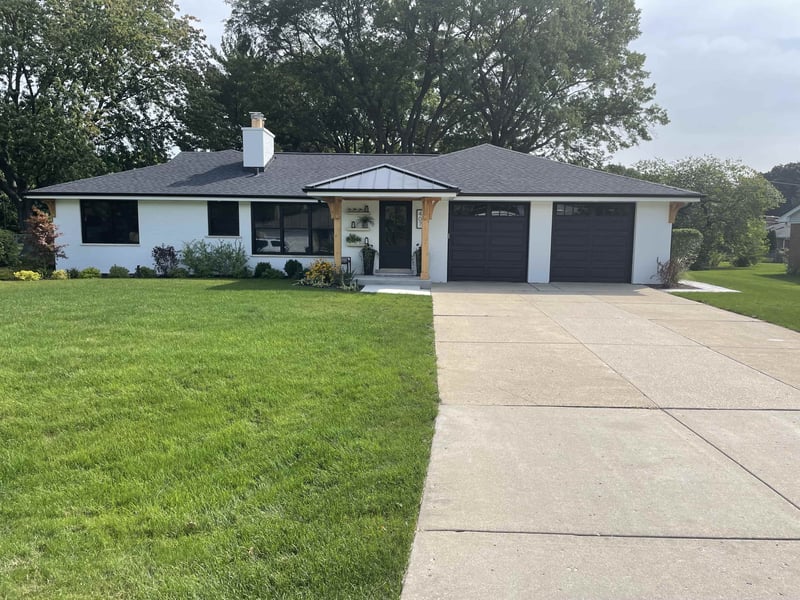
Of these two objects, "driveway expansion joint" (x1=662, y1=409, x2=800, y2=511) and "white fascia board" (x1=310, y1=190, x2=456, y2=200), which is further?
"white fascia board" (x1=310, y1=190, x2=456, y2=200)

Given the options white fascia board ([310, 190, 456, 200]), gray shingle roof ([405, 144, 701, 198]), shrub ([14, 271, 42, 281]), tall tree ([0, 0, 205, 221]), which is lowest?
shrub ([14, 271, 42, 281])

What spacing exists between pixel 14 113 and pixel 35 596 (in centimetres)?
2803

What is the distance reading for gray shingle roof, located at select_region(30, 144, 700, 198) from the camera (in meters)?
16.5

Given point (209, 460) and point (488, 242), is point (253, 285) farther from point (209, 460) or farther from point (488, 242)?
point (209, 460)

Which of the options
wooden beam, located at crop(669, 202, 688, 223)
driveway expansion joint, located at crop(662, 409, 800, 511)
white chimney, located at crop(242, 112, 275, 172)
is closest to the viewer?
driveway expansion joint, located at crop(662, 409, 800, 511)

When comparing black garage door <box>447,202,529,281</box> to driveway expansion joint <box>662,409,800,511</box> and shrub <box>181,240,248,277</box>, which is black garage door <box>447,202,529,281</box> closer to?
shrub <box>181,240,248,277</box>

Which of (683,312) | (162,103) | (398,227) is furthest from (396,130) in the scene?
(683,312)

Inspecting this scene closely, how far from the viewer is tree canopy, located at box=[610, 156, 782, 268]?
2714 centimetres

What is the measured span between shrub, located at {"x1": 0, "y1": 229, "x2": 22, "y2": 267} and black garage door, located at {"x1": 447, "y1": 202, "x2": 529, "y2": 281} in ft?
47.0

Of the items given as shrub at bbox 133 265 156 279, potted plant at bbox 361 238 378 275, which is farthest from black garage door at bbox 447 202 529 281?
shrub at bbox 133 265 156 279

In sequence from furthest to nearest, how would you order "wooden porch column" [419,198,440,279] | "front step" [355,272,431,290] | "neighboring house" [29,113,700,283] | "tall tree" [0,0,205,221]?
"tall tree" [0,0,205,221] → "neighboring house" [29,113,700,283] → "front step" [355,272,431,290] → "wooden porch column" [419,198,440,279]

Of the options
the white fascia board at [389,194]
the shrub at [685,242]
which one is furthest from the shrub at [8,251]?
the shrub at [685,242]

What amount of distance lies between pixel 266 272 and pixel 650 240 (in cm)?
1185

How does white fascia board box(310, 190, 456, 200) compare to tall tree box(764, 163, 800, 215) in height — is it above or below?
below
